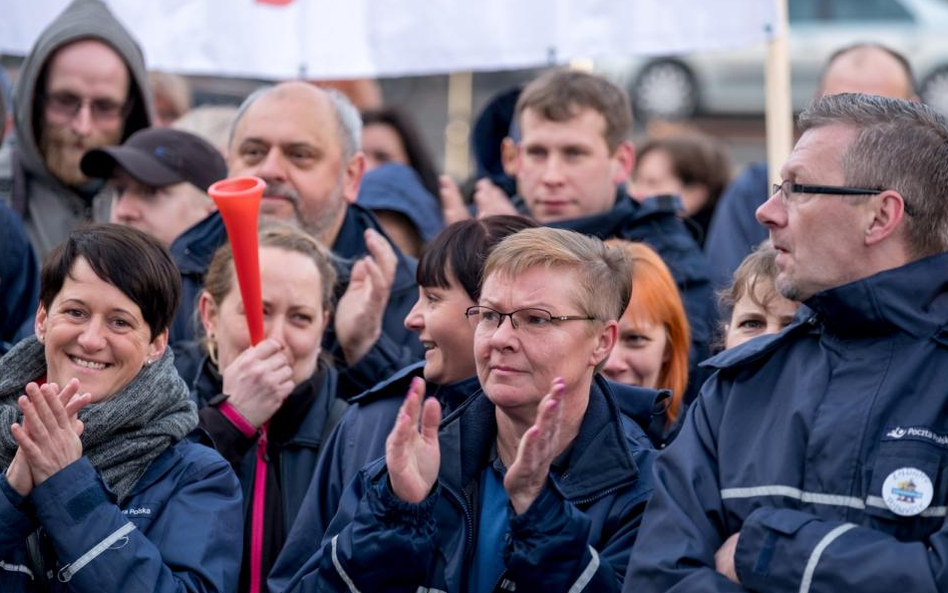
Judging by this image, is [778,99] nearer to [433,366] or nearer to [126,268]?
[433,366]

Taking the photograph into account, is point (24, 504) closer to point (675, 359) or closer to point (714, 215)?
point (675, 359)

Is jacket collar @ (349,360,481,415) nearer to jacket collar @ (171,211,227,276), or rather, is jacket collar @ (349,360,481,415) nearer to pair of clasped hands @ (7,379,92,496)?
pair of clasped hands @ (7,379,92,496)

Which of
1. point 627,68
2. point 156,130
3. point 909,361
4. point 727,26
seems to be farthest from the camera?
point 627,68

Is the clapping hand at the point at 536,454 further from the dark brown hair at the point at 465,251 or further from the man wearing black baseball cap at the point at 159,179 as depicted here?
the man wearing black baseball cap at the point at 159,179

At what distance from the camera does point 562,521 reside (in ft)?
12.2

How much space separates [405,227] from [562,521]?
3.52 meters

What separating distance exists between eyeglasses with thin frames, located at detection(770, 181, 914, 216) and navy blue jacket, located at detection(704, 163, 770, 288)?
10.2 feet

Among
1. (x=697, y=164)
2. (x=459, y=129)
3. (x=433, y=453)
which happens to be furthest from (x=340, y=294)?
(x=459, y=129)

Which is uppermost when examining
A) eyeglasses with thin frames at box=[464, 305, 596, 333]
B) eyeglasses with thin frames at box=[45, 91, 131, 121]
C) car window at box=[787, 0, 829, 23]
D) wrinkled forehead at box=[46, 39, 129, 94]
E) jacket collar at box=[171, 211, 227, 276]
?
car window at box=[787, 0, 829, 23]

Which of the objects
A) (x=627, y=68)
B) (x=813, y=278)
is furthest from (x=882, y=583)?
(x=627, y=68)

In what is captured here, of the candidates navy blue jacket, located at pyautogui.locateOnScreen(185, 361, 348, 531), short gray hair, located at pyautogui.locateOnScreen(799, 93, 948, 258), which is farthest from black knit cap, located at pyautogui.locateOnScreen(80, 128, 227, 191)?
short gray hair, located at pyautogui.locateOnScreen(799, 93, 948, 258)

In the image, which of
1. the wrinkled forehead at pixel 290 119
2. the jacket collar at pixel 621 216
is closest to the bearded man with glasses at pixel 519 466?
the jacket collar at pixel 621 216

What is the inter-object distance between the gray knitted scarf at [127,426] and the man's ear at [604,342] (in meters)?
1.10

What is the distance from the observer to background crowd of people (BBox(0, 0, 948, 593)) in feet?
12.0
